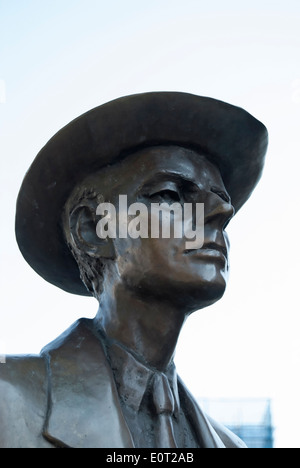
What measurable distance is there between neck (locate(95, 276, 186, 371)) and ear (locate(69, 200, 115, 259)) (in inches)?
12.6

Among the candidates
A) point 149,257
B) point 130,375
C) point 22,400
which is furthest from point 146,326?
point 22,400

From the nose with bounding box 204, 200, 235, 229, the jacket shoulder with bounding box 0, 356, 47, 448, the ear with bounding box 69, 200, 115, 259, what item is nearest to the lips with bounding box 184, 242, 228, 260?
the nose with bounding box 204, 200, 235, 229

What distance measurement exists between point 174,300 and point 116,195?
2.47ft

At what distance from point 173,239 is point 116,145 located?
750 millimetres

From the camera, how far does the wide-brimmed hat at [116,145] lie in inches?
190

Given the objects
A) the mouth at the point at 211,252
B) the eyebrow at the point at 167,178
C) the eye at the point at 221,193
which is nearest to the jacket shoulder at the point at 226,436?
the mouth at the point at 211,252

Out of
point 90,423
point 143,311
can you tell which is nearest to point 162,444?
point 90,423

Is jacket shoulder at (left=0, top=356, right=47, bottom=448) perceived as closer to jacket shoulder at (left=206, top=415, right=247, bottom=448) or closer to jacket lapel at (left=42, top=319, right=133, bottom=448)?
jacket lapel at (left=42, top=319, right=133, bottom=448)

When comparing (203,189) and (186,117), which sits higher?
(186,117)

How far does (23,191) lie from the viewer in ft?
16.6

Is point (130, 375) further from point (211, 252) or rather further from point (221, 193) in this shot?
point (221, 193)

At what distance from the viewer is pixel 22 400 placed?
418 cm

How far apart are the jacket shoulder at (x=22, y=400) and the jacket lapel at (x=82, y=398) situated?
5 cm

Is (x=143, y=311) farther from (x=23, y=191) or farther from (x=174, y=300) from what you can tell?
(x=23, y=191)
